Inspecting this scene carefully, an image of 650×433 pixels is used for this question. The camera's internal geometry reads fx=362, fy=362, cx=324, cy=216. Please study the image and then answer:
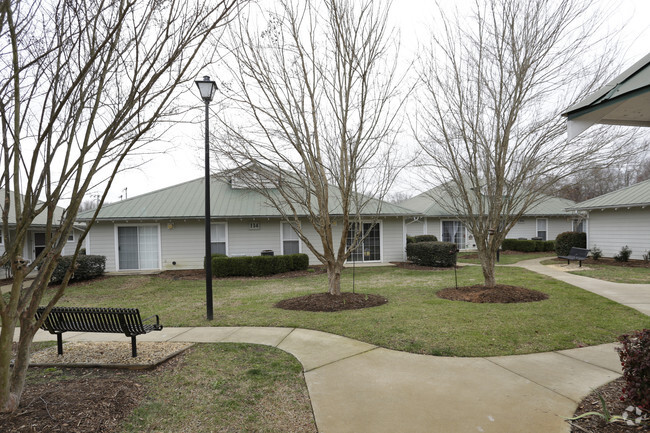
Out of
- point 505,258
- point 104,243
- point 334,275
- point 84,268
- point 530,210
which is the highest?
point 530,210

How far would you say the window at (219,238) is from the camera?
51.7 ft

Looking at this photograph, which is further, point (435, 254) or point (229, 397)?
point (435, 254)

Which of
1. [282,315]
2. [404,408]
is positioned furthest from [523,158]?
[404,408]

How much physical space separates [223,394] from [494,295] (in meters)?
6.69

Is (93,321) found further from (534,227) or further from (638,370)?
(534,227)

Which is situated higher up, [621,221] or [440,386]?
[621,221]

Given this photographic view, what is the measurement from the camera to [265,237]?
16.2 metres

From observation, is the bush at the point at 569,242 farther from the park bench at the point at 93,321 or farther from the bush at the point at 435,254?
the park bench at the point at 93,321

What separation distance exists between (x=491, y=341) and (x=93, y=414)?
4860 mm

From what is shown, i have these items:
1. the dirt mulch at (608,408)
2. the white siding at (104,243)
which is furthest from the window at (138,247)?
the dirt mulch at (608,408)

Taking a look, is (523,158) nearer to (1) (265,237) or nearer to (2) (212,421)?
(2) (212,421)

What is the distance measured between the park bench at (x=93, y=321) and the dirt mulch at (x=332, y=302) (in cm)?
342

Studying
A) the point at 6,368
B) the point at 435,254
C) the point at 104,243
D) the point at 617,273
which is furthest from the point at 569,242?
the point at 104,243

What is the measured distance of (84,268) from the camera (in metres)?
13.2
